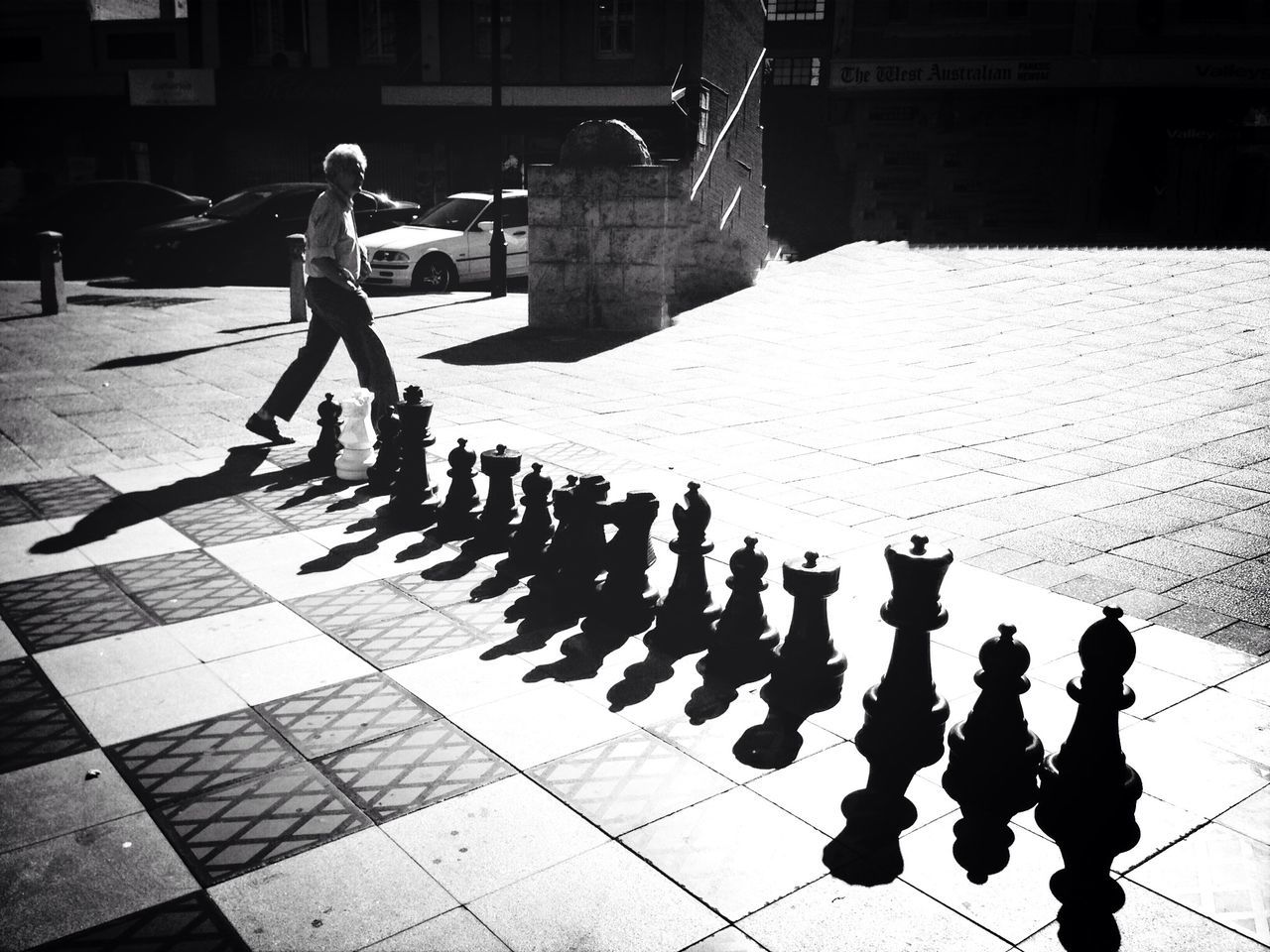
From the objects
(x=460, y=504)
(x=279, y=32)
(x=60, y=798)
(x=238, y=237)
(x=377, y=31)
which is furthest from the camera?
(x=279, y=32)

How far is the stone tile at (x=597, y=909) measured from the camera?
2.51 m

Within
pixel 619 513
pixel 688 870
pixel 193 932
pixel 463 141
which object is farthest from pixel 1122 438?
pixel 463 141

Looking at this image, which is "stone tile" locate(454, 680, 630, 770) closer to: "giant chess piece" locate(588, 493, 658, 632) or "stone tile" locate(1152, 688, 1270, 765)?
"giant chess piece" locate(588, 493, 658, 632)

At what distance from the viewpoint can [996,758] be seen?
2908mm

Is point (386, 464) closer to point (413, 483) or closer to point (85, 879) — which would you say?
point (413, 483)

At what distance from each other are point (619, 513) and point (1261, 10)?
28785 millimetres

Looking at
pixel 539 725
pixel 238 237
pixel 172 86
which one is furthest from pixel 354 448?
pixel 172 86

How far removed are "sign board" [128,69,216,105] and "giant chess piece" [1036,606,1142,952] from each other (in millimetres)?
31808

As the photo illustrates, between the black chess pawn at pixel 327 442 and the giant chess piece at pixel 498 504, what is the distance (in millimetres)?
1635

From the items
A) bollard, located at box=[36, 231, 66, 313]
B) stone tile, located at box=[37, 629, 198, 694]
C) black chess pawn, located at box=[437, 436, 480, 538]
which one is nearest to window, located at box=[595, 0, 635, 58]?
bollard, located at box=[36, 231, 66, 313]

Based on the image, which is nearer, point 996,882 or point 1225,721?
point 996,882

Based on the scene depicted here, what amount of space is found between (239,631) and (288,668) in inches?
17.6

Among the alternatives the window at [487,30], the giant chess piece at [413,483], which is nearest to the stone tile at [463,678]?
the giant chess piece at [413,483]

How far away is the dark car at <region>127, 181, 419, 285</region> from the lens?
17.9 metres
